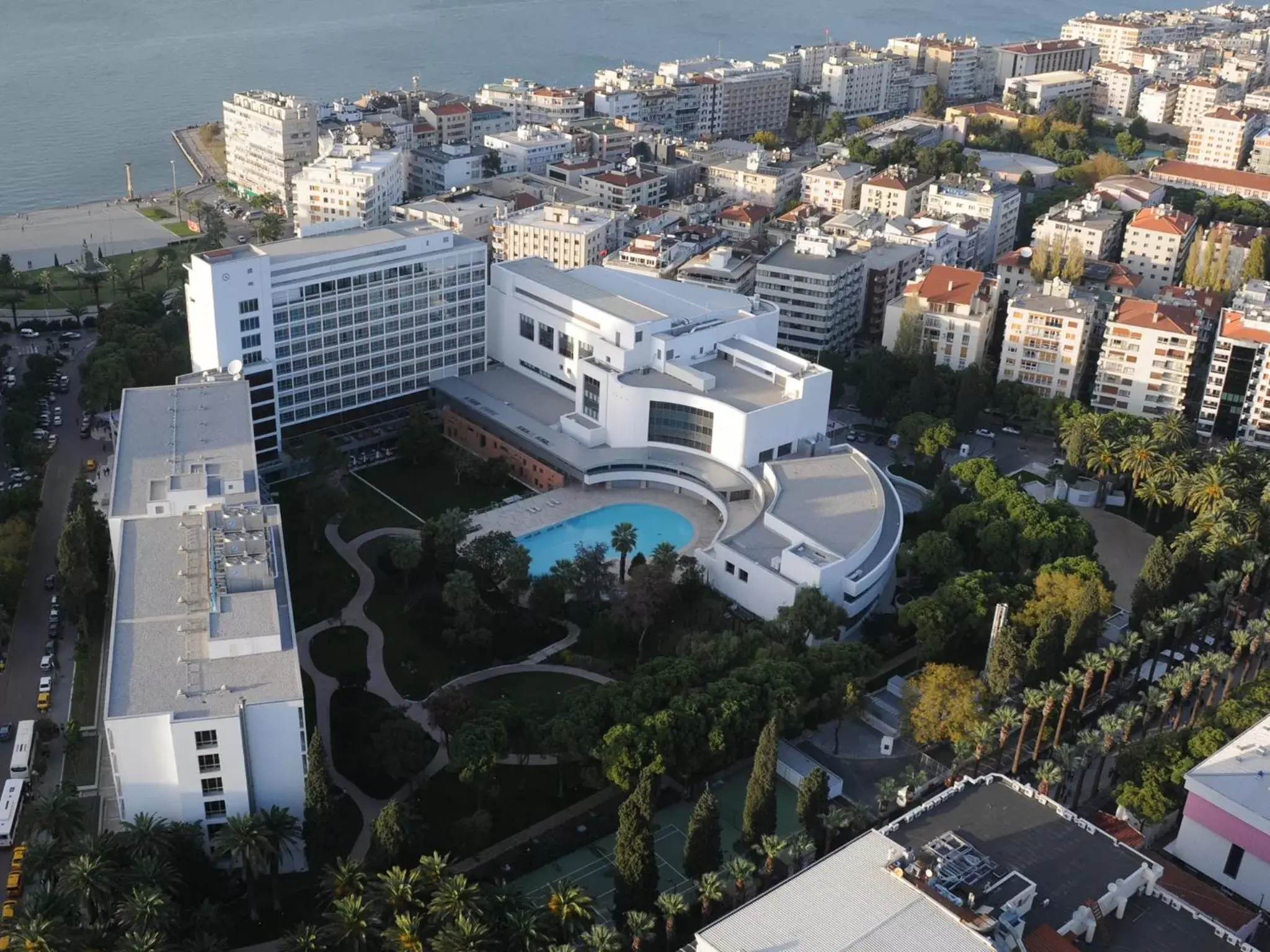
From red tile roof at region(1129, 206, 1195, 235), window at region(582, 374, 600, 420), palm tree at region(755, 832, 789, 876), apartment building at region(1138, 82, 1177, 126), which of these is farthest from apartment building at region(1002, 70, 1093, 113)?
palm tree at region(755, 832, 789, 876)

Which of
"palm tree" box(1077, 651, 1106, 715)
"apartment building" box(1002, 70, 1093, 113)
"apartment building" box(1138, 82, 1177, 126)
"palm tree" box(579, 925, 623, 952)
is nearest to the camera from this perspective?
"palm tree" box(579, 925, 623, 952)

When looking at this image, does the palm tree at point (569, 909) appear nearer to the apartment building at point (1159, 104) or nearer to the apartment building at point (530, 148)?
the apartment building at point (530, 148)

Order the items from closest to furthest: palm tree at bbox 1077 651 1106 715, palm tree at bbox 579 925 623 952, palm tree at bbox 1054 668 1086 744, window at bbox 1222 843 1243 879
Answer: palm tree at bbox 579 925 623 952, window at bbox 1222 843 1243 879, palm tree at bbox 1054 668 1086 744, palm tree at bbox 1077 651 1106 715

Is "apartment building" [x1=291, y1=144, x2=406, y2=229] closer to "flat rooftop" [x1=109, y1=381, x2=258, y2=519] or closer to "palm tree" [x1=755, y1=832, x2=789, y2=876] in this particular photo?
"flat rooftop" [x1=109, y1=381, x2=258, y2=519]

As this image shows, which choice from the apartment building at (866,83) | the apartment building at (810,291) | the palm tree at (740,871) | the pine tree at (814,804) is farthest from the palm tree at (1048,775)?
the apartment building at (866,83)

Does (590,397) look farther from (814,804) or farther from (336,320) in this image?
(814,804)

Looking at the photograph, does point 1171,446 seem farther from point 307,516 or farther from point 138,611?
point 138,611
